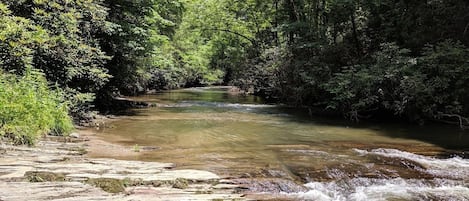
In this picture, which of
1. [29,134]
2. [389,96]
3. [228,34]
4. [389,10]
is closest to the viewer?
[29,134]

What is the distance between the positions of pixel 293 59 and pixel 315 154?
12.6 metres

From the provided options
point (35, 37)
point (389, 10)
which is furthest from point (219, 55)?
point (35, 37)

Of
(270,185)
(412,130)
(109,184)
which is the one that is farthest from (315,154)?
(412,130)

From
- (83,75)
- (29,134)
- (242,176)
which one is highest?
(83,75)

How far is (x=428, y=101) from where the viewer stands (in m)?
15.1

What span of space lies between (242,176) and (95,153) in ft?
10.7

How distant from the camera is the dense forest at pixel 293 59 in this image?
9.66 metres

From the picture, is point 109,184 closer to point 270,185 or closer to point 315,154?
point 270,185

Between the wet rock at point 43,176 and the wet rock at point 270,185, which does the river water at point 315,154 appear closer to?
the wet rock at point 270,185

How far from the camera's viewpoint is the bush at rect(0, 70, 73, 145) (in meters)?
7.80

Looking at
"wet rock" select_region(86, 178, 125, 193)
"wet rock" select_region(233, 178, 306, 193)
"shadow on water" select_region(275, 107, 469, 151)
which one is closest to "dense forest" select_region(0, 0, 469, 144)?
"shadow on water" select_region(275, 107, 469, 151)

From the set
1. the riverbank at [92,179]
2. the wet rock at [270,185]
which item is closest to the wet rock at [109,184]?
the riverbank at [92,179]

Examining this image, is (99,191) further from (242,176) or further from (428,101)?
(428,101)

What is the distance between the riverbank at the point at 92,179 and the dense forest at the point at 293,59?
100 centimetres
